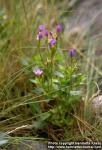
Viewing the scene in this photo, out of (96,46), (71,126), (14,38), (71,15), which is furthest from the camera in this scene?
(71,15)

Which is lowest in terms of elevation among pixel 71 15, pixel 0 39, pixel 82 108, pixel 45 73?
pixel 82 108

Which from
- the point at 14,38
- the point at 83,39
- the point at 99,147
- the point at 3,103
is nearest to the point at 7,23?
the point at 14,38

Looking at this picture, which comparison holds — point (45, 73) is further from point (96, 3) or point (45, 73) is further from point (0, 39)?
point (96, 3)

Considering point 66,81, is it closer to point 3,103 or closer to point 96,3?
point 3,103

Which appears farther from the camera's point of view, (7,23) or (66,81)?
(7,23)

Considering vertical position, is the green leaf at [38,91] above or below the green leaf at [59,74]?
below

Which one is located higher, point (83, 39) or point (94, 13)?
point (94, 13)

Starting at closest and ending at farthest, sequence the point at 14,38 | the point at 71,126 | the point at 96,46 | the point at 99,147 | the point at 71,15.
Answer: the point at 99,147 → the point at 71,126 → the point at 14,38 → the point at 96,46 → the point at 71,15

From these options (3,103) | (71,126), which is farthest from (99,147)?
(3,103)

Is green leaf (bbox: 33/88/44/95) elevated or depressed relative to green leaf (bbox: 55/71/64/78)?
depressed
